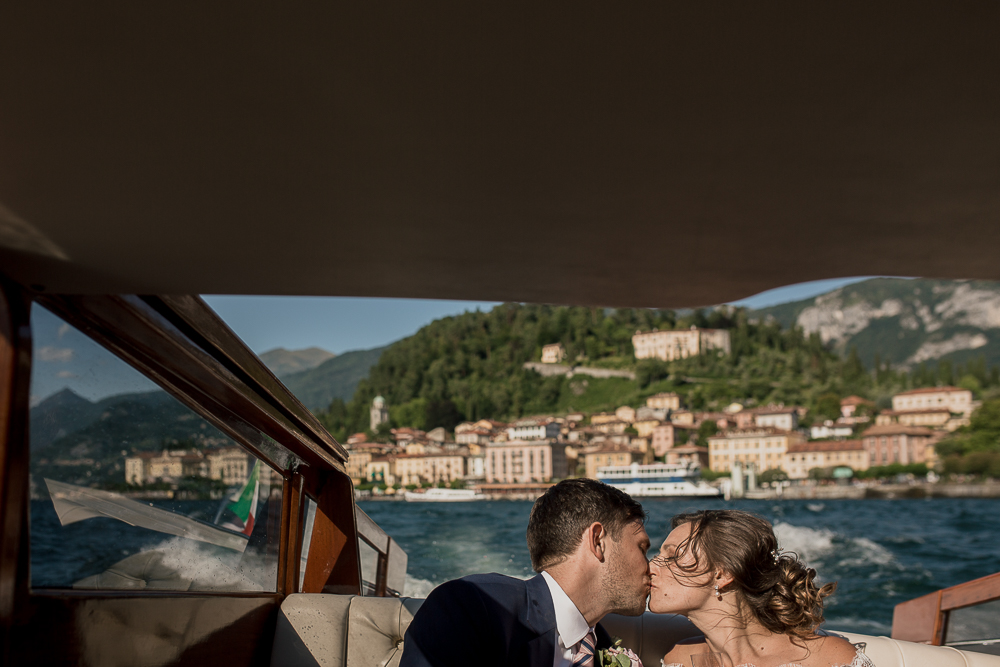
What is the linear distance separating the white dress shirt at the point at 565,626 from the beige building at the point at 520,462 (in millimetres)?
42318

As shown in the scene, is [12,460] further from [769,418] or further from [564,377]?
[564,377]

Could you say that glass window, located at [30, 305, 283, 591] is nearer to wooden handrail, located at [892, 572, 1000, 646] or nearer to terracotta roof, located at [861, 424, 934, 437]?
wooden handrail, located at [892, 572, 1000, 646]

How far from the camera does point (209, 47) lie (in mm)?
799

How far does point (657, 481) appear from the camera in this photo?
4169 cm

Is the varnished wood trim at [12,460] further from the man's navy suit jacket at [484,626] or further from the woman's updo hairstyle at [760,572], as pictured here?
the woman's updo hairstyle at [760,572]

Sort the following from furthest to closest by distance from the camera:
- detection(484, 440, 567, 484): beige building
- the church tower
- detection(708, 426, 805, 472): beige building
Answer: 1. the church tower
2. detection(708, 426, 805, 472): beige building
3. detection(484, 440, 567, 484): beige building

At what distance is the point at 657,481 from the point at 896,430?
1890 centimetres

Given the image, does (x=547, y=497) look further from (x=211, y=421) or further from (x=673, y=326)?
(x=673, y=326)

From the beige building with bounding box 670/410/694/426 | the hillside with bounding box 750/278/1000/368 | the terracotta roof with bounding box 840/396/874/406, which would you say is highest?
the hillside with bounding box 750/278/1000/368

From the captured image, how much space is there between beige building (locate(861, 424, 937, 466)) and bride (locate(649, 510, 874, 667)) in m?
A: 53.5

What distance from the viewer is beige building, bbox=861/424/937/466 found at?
48844 mm

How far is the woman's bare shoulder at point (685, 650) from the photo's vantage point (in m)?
1.68

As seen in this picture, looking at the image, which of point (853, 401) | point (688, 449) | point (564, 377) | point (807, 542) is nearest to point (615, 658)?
point (807, 542)

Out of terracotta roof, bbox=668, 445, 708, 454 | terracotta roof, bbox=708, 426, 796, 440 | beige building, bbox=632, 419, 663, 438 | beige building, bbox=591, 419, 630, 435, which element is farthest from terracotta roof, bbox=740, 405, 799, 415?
beige building, bbox=591, 419, 630, 435
